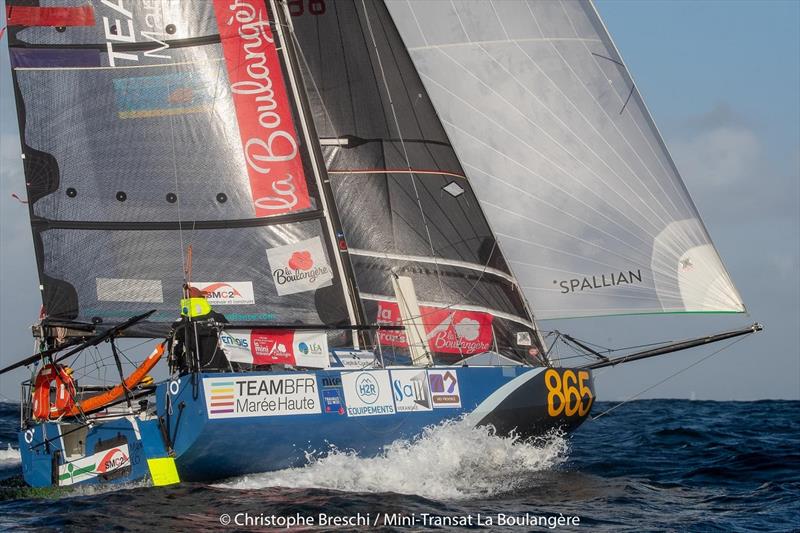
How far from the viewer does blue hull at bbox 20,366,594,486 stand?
36.7 feet

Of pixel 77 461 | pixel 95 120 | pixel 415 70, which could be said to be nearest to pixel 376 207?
pixel 415 70

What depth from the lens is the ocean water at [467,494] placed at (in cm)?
982

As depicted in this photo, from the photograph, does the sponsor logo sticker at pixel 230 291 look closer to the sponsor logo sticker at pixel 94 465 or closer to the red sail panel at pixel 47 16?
the sponsor logo sticker at pixel 94 465

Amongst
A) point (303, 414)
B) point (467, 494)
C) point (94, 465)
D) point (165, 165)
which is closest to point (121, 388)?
point (94, 465)

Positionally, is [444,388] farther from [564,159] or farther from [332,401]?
[564,159]

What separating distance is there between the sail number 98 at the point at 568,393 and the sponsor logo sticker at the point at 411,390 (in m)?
1.70

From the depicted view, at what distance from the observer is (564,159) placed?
46.3ft

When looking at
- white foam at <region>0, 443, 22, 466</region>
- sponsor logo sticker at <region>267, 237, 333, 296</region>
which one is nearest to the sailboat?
sponsor logo sticker at <region>267, 237, 333, 296</region>

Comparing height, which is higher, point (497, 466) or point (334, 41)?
point (334, 41)

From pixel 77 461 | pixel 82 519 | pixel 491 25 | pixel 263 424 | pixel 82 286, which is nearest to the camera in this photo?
pixel 82 519

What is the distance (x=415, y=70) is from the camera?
15203mm

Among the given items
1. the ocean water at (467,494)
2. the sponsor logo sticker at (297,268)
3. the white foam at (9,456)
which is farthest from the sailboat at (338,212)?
the white foam at (9,456)

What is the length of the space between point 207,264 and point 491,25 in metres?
5.05

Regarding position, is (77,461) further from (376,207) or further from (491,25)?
(491,25)
